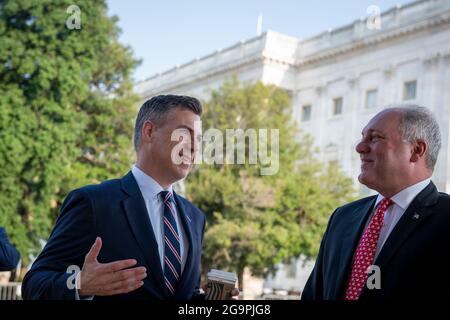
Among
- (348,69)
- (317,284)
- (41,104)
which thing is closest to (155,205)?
(317,284)

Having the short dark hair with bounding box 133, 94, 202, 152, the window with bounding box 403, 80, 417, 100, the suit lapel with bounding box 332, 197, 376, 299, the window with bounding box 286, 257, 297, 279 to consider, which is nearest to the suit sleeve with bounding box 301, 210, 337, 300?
the suit lapel with bounding box 332, 197, 376, 299

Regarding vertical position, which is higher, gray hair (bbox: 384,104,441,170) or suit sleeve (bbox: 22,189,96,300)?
gray hair (bbox: 384,104,441,170)

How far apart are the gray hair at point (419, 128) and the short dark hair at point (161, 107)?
1092mm

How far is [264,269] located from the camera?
26375 mm

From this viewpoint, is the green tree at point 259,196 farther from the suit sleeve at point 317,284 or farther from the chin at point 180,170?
the chin at point 180,170

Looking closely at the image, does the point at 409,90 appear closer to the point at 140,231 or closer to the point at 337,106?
the point at 337,106

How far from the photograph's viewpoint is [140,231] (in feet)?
10.9

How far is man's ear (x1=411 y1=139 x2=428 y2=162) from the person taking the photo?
3672 mm

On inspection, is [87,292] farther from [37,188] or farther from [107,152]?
[107,152]

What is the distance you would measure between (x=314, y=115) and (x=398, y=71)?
669cm

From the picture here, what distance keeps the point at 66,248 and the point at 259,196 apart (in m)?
21.1

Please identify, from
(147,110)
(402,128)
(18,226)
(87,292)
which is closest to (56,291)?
(87,292)

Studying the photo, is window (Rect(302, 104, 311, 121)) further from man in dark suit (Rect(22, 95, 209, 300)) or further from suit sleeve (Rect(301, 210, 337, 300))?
man in dark suit (Rect(22, 95, 209, 300))

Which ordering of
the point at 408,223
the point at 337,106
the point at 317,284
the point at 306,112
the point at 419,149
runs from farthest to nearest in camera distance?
1. the point at 306,112
2. the point at 337,106
3. the point at 317,284
4. the point at 419,149
5. the point at 408,223
